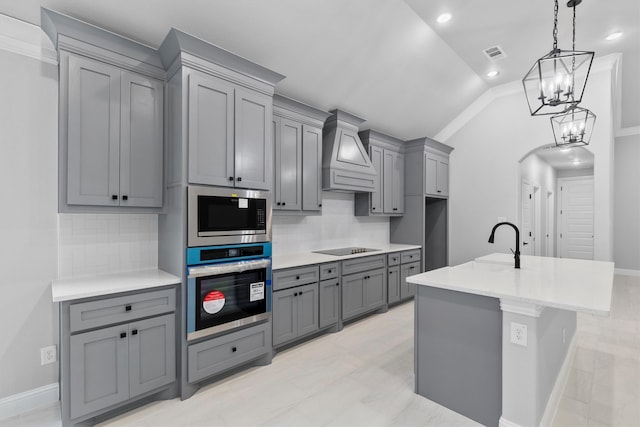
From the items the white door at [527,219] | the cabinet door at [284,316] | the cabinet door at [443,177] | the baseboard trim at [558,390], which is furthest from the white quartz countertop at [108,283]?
the white door at [527,219]

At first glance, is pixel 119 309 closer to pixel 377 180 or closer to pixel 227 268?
pixel 227 268

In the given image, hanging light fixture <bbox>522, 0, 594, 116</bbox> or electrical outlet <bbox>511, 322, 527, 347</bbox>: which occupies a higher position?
hanging light fixture <bbox>522, 0, 594, 116</bbox>

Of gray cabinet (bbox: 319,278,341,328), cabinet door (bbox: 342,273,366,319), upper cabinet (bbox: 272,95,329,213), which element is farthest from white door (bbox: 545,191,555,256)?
upper cabinet (bbox: 272,95,329,213)

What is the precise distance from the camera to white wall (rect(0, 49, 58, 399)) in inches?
84.4

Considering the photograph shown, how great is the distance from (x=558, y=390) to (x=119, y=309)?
3.23 metres

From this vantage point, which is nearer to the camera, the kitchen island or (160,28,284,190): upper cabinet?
the kitchen island

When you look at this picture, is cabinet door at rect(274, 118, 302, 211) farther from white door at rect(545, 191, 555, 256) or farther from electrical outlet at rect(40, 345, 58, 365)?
white door at rect(545, 191, 555, 256)

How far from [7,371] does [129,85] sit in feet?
7.25

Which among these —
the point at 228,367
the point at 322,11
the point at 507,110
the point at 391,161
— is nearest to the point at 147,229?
the point at 228,367

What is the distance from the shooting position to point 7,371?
2139mm

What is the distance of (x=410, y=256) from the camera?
480cm

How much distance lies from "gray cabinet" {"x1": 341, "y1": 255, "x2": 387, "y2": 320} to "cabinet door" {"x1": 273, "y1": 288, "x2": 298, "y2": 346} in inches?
30.3

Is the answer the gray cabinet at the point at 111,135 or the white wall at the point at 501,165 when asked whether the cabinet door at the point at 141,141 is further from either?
the white wall at the point at 501,165

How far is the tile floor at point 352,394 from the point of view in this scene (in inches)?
82.2
